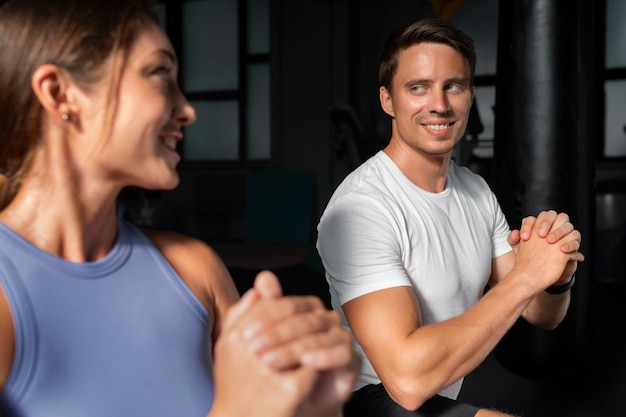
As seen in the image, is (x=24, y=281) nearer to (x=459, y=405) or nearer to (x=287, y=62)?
(x=459, y=405)

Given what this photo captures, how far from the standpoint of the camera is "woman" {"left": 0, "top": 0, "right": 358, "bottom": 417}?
2.24 feet

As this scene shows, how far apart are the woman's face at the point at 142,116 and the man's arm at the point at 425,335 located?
1.65ft

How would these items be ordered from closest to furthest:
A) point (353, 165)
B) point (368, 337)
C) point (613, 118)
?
point (368, 337), point (353, 165), point (613, 118)

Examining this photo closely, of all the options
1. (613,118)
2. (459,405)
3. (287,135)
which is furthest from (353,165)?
(459,405)

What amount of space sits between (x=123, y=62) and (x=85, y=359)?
32cm

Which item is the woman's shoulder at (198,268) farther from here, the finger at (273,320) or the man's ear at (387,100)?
the man's ear at (387,100)

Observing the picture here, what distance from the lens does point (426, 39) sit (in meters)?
1.38

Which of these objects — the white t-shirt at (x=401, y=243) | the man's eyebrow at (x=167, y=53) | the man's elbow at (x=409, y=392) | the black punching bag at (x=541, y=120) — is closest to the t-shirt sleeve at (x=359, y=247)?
the white t-shirt at (x=401, y=243)

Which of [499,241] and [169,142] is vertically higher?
[169,142]

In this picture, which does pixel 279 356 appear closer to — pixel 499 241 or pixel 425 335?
pixel 425 335

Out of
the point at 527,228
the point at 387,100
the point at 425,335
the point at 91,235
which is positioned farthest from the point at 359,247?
the point at 91,235

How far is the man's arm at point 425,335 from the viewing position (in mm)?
1095

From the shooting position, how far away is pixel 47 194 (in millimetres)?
750

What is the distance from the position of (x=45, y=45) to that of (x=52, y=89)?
0.15 feet
